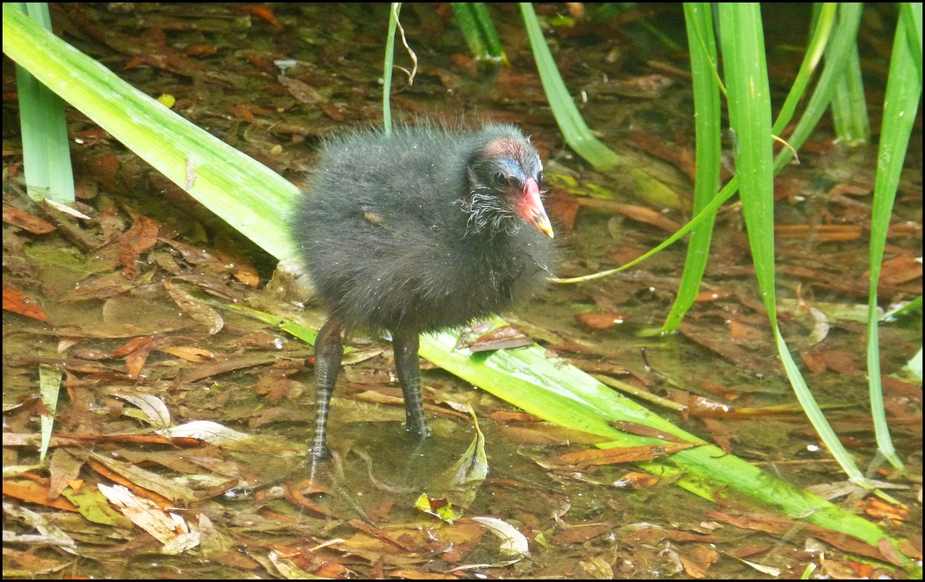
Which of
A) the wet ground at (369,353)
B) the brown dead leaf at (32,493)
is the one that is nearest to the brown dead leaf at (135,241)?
the wet ground at (369,353)

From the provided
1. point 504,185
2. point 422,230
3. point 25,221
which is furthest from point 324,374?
point 25,221

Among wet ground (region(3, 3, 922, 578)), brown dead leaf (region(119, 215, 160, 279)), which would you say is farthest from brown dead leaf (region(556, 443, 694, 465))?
brown dead leaf (region(119, 215, 160, 279))

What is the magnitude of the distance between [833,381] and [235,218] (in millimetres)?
2461

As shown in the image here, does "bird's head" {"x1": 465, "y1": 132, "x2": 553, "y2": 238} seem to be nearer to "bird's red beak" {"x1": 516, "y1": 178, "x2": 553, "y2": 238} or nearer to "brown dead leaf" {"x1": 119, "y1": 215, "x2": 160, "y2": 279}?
"bird's red beak" {"x1": 516, "y1": 178, "x2": 553, "y2": 238}

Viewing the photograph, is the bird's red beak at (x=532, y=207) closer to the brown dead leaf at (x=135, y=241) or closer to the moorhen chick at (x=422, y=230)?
the moorhen chick at (x=422, y=230)

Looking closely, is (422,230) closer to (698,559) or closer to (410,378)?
(410,378)

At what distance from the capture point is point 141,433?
402 cm

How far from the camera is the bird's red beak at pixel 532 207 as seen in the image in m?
3.81

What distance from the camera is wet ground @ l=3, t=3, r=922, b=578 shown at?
3.84m

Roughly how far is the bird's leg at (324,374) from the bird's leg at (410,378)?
196mm

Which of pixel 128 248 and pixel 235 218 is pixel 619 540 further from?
pixel 128 248

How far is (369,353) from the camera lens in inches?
192

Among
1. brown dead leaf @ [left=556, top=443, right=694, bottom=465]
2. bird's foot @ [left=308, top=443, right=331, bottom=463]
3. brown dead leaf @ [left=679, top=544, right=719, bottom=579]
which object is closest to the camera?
brown dead leaf @ [left=679, top=544, right=719, bottom=579]

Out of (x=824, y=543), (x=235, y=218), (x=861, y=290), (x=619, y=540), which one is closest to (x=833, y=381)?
(x=861, y=290)
